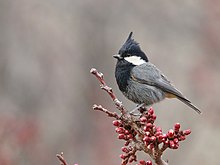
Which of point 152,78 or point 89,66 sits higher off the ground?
point 89,66

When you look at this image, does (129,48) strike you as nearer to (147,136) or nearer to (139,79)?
(139,79)

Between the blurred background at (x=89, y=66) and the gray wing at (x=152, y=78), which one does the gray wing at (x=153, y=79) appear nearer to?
the gray wing at (x=152, y=78)

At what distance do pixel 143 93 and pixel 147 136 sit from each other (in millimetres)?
1842

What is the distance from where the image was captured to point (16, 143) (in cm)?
525

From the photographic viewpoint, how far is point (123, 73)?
4535mm

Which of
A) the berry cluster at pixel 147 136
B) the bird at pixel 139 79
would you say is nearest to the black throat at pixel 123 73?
the bird at pixel 139 79

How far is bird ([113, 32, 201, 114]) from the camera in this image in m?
4.45

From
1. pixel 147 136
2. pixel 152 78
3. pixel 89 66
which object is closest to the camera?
pixel 147 136

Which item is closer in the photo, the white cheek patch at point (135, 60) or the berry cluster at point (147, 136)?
the berry cluster at point (147, 136)

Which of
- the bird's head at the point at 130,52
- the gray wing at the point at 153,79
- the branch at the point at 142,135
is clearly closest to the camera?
the branch at the point at 142,135

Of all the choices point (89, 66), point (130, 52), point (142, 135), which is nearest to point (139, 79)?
point (130, 52)

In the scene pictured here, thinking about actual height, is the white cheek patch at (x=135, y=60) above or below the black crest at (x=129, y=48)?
below

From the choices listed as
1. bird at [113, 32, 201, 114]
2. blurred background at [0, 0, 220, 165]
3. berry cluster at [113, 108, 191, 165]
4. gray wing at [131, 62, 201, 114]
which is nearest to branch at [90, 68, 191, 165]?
berry cluster at [113, 108, 191, 165]

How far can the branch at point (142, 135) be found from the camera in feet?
8.84
